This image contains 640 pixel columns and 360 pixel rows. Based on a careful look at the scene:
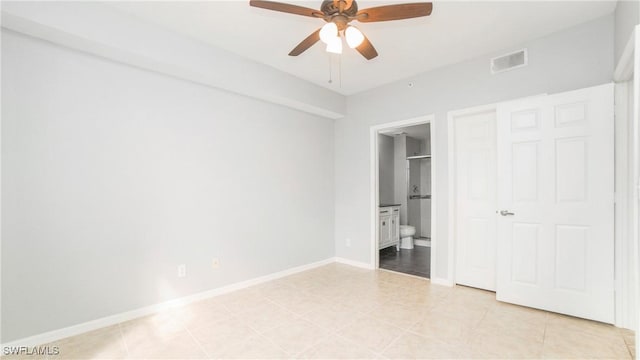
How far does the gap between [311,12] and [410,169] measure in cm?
497

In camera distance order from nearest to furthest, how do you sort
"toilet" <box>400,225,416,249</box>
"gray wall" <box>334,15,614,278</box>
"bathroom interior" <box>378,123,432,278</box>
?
1. "gray wall" <box>334,15,614,278</box>
2. "bathroom interior" <box>378,123,432,278</box>
3. "toilet" <box>400,225,416,249</box>

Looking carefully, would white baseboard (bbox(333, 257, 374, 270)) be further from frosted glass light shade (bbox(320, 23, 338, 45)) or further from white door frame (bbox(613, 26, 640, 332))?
frosted glass light shade (bbox(320, 23, 338, 45))

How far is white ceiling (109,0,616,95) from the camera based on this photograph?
2.36m

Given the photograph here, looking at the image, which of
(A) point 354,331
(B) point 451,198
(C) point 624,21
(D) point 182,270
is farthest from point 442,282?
(D) point 182,270

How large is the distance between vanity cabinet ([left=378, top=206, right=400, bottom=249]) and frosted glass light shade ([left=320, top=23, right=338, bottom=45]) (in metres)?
3.33

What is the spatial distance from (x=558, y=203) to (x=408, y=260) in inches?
96.7

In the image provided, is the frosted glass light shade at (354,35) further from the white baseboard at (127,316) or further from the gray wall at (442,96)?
the white baseboard at (127,316)

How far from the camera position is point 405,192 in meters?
6.10

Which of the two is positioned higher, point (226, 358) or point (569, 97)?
point (569, 97)

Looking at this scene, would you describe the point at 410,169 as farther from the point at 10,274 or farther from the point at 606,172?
the point at 10,274

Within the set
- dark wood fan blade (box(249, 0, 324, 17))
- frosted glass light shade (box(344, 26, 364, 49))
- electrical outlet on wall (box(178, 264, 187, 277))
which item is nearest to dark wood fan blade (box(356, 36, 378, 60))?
frosted glass light shade (box(344, 26, 364, 49))

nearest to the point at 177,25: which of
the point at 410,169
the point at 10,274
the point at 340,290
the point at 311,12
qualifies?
the point at 311,12

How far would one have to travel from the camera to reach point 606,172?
2.42m

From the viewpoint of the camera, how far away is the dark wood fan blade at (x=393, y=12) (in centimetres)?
179
